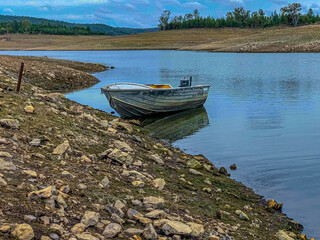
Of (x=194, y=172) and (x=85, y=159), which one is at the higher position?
(x=85, y=159)

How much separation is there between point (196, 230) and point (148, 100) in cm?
1672

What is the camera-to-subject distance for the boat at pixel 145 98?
22.6 meters

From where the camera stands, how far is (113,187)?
338 inches

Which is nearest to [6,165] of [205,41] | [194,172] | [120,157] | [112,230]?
[112,230]

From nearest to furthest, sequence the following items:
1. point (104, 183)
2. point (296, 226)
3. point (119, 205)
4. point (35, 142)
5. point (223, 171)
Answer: point (119, 205) < point (104, 183) < point (296, 226) < point (35, 142) < point (223, 171)

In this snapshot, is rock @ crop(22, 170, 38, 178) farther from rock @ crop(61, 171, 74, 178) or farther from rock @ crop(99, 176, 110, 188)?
rock @ crop(99, 176, 110, 188)

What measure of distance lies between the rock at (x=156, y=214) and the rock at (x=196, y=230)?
1.83 feet

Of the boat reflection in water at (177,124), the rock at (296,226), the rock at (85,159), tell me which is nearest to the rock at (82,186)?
the rock at (85,159)

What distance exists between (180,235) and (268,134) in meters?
13.8

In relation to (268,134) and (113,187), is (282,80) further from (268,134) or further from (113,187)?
(113,187)

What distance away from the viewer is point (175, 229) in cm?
Result: 689

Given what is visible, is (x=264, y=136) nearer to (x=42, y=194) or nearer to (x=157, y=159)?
(x=157, y=159)

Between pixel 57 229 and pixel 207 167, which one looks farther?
→ pixel 207 167

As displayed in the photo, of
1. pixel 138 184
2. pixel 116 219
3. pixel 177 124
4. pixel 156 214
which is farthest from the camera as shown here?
pixel 177 124
